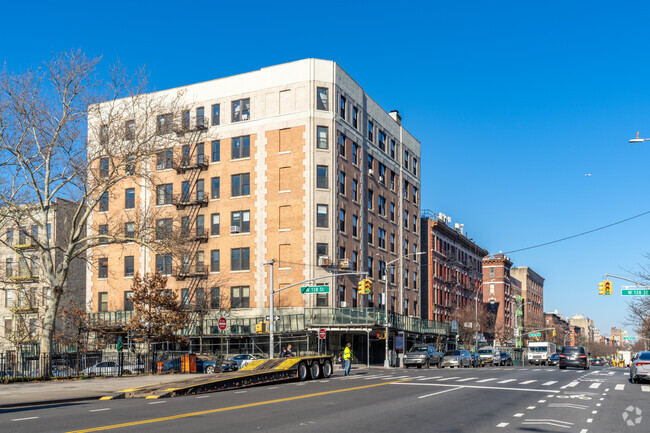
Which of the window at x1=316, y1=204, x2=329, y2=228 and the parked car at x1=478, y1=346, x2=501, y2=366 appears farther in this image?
the parked car at x1=478, y1=346, x2=501, y2=366

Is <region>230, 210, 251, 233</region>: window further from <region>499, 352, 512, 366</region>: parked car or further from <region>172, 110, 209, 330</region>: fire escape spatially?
<region>499, 352, 512, 366</region>: parked car

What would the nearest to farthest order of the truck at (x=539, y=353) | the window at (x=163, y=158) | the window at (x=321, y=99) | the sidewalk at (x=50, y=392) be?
the sidewalk at (x=50, y=392)
the window at (x=163, y=158)
the window at (x=321, y=99)
the truck at (x=539, y=353)

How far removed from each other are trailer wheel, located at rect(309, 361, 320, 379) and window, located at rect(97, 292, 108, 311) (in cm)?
3833

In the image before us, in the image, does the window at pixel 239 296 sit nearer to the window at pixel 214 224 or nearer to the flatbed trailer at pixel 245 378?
the window at pixel 214 224

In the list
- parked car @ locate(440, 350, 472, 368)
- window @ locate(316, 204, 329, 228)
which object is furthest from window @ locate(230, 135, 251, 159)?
parked car @ locate(440, 350, 472, 368)

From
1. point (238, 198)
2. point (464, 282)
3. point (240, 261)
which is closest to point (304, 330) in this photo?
point (240, 261)

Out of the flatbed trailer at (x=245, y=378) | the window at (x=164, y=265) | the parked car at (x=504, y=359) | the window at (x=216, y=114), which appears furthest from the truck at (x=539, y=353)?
the flatbed trailer at (x=245, y=378)

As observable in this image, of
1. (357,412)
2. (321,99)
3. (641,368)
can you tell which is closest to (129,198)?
(321,99)

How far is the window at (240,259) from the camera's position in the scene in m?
59.4

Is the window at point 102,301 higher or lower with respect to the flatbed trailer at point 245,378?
higher

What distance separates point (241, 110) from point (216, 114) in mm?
2917

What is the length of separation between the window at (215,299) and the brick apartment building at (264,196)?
0.12 meters

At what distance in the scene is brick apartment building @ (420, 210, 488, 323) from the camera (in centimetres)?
8372

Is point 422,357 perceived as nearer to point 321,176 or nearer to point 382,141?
point 321,176
